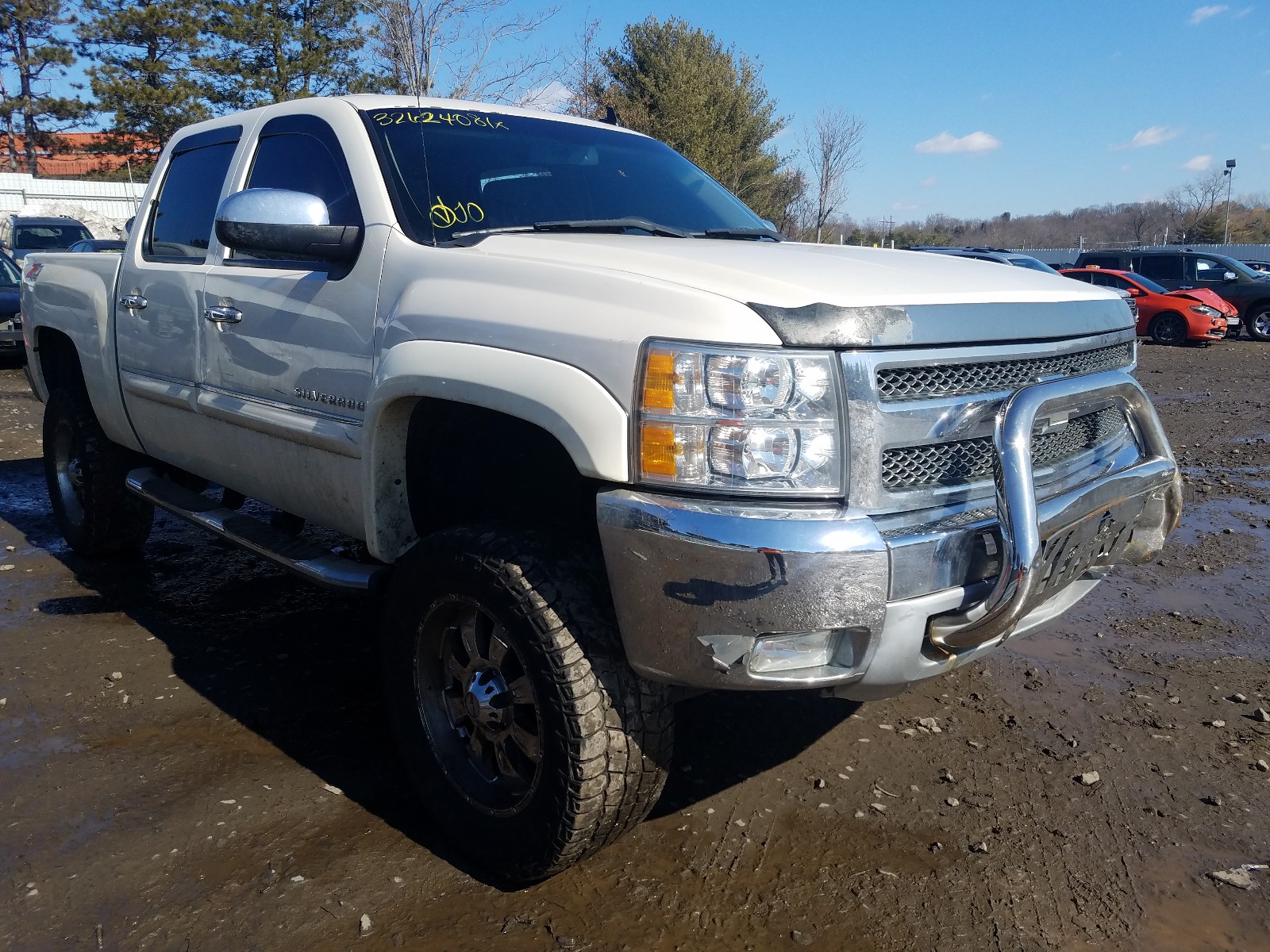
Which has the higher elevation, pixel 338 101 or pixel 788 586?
pixel 338 101

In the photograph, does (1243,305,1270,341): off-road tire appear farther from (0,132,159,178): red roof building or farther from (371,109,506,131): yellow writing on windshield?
(0,132,159,178): red roof building

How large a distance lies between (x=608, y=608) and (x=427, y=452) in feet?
2.79

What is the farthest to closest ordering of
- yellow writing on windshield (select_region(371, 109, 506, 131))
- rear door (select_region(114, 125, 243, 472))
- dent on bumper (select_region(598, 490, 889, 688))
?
1. rear door (select_region(114, 125, 243, 472))
2. yellow writing on windshield (select_region(371, 109, 506, 131))
3. dent on bumper (select_region(598, 490, 889, 688))

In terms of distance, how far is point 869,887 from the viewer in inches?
97.7

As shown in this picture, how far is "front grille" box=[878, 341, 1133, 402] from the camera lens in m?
2.16

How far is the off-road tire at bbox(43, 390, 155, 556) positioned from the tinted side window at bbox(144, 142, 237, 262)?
1.17 meters

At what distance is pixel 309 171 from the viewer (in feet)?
10.9

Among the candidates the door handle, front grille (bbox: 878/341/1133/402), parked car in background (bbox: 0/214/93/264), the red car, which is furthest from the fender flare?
parked car in background (bbox: 0/214/93/264)

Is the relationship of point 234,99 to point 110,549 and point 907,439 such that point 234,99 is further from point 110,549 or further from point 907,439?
point 907,439

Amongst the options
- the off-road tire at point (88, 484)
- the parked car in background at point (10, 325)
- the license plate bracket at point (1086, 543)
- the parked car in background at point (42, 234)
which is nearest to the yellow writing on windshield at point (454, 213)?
the license plate bracket at point (1086, 543)

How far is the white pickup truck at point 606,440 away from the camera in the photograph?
2051mm

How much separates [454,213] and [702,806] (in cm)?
189

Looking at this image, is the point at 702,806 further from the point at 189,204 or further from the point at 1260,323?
the point at 1260,323

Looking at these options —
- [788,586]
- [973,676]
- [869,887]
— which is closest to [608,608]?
[788,586]
